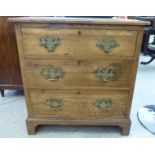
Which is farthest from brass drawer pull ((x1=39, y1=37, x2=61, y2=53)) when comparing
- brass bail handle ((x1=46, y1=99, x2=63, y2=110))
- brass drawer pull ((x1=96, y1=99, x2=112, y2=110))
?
brass drawer pull ((x1=96, y1=99, x2=112, y2=110))

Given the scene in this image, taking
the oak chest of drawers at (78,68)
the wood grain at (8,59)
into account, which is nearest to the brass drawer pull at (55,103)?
the oak chest of drawers at (78,68)

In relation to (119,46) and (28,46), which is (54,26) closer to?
(28,46)

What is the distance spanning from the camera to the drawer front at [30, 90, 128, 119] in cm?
138

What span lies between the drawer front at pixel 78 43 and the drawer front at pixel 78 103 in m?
0.28

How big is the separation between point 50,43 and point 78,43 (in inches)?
6.7

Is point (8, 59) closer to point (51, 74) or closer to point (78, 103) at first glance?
point (51, 74)

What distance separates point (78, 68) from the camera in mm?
1283

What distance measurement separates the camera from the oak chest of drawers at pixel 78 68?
117 centimetres

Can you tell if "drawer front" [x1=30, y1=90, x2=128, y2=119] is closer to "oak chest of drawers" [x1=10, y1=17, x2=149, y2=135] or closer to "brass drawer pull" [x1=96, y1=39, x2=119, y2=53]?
"oak chest of drawers" [x1=10, y1=17, x2=149, y2=135]

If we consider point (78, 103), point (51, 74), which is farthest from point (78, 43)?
point (78, 103)

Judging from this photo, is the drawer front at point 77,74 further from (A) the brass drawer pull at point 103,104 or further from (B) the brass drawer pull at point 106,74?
(A) the brass drawer pull at point 103,104

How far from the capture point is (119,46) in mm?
1213
